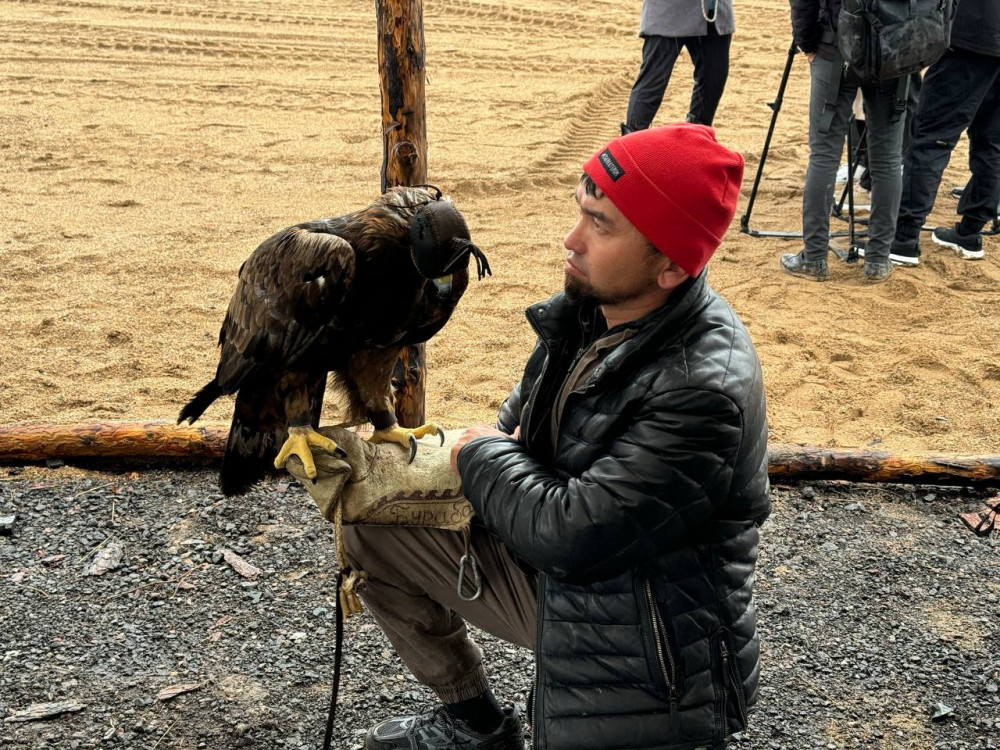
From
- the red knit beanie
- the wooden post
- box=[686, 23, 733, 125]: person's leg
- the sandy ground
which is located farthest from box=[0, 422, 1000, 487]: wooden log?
box=[686, 23, 733, 125]: person's leg

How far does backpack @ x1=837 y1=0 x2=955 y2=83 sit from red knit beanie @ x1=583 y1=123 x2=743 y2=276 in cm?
376

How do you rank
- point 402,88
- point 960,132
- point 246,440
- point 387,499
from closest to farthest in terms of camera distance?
point 387,499 < point 246,440 < point 402,88 < point 960,132

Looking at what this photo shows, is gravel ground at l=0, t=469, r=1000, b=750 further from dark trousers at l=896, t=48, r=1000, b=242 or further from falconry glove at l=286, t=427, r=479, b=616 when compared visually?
dark trousers at l=896, t=48, r=1000, b=242

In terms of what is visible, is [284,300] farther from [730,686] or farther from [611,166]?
[730,686]

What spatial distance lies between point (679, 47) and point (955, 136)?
195 centimetres

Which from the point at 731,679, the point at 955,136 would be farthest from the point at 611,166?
the point at 955,136

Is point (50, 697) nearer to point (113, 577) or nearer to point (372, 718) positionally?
point (113, 577)

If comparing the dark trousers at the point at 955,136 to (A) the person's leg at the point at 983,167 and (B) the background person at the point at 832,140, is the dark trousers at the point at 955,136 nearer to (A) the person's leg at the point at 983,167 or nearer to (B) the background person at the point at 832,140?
(A) the person's leg at the point at 983,167

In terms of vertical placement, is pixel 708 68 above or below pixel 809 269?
above

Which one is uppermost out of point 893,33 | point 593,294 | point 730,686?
point 893,33

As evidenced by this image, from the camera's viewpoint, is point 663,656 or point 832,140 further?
point 832,140

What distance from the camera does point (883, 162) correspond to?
5.82 meters

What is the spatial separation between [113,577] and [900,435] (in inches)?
131

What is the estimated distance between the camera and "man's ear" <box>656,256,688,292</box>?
2029 millimetres
